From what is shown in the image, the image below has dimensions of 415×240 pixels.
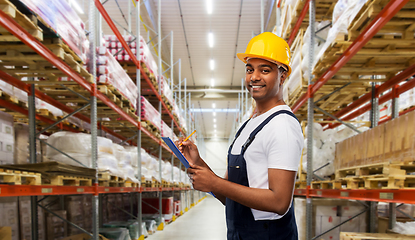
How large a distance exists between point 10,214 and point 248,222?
14.7 ft

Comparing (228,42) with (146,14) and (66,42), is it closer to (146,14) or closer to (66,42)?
(146,14)

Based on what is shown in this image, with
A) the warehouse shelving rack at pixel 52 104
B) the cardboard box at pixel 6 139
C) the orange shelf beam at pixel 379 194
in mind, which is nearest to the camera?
the orange shelf beam at pixel 379 194

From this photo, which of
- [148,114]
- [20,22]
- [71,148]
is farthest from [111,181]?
[20,22]

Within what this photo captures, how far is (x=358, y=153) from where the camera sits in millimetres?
4223

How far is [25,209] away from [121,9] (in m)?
9.73

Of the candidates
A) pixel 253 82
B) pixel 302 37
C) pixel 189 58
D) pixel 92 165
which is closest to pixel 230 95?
pixel 189 58

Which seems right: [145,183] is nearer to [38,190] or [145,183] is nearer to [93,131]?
[93,131]

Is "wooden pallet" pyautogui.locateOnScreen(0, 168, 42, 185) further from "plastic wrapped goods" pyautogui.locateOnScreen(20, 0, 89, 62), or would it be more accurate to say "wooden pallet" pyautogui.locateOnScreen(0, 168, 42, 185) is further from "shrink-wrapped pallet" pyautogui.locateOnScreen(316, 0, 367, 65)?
"shrink-wrapped pallet" pyautogui.locateOnScreen(316, 0, 367, 65)

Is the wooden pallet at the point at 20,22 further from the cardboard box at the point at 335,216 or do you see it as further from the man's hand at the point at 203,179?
the cardboard box at the point at 335,216

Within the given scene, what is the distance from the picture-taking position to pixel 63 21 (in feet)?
12.8

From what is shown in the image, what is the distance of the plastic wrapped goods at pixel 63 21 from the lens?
331cm

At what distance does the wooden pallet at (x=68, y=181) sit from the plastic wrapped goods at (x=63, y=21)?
5.48ft

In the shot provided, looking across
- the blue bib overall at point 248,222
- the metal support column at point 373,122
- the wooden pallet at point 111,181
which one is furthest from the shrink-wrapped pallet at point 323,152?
the blue bib overall at point 248,222

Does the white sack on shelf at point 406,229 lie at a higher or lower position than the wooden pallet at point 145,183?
higher
